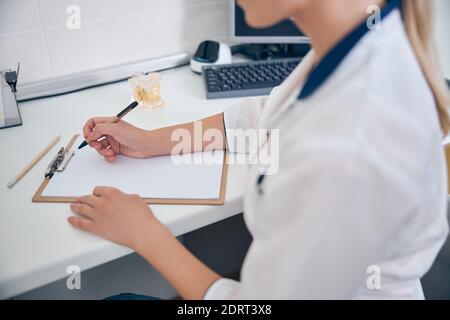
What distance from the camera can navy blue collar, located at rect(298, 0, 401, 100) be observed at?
45cm

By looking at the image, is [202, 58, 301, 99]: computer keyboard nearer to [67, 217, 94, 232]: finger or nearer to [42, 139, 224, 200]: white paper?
[42, 139, 224, 200]: white paper

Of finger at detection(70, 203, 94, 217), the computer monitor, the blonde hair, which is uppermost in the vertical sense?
the blonde hair

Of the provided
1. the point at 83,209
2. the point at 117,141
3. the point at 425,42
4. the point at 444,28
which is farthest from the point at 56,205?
the point at 444,28

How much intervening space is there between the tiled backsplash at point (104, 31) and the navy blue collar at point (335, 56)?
0.80m

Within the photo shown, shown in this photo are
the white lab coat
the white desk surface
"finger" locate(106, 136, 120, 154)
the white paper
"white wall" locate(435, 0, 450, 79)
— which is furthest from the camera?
"white wall" locate(435, 0, 450, 79)

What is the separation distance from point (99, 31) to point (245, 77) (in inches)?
16.0

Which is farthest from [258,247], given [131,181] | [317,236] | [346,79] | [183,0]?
[183,0]

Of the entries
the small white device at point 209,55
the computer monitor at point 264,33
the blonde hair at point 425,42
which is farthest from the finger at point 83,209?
the computer monitor at point 264,33

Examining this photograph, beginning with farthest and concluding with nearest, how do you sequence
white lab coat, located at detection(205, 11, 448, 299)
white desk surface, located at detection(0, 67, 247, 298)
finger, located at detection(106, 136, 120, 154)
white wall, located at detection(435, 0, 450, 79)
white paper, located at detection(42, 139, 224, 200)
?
white wall, located at detection(435, 0, 450, 79), finger, located at detection(106, 136, 120, 154), white paper, located at detection(42, 139, 224, 200), white desk surface, located at detection(0, 67, 247, 298), white lab coat, located at detection(205, 11, 448, 299)

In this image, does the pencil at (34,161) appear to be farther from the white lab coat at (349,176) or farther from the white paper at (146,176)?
the white lab coat at (349,176)

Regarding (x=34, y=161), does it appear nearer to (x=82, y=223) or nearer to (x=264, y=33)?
(x=82, y=223)

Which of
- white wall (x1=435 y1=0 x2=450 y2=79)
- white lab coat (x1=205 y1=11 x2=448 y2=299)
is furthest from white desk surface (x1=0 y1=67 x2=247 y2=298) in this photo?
white wall (x1=435 y1=0 x2=450 y2=79)

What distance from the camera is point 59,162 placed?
2.58 feet
